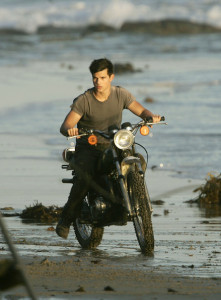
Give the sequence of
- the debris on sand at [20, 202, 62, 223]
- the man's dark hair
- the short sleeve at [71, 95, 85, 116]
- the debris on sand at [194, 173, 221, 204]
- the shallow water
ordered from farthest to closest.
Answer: the debris on sand at [194, 173, 221, 204]
the debris on sand at [20, 202, 62, 223]
the man's dark hair
the short sleeve at [71, 95, 85, 116]
the shallow water

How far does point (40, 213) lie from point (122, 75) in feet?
58.0

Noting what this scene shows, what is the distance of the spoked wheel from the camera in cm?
873

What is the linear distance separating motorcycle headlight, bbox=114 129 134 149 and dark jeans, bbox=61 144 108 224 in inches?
14.7

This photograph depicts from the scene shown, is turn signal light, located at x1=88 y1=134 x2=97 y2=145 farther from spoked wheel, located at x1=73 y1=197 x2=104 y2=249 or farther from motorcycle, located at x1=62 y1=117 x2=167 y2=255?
spoked wheel, located at x1=73 y1=197 x2=104 y2=249

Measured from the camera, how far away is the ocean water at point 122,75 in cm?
1595

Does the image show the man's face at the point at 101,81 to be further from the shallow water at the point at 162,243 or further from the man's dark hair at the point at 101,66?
the shallow water at the point at 162,243

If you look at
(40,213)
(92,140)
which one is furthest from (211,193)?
(92,140)

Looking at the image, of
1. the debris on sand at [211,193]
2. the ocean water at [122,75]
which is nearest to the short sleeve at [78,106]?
the debris on sand at [211,193]

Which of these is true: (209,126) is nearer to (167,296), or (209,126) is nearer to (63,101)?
(63,101)

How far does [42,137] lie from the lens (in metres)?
16.6

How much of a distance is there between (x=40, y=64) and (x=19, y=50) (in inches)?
248

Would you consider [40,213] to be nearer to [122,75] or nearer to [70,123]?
[70,123]

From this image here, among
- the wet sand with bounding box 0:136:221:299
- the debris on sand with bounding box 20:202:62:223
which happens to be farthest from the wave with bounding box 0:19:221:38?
the debris on sand with bounding box 20:202:62:223

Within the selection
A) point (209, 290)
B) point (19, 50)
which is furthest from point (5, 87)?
point (209, 290)
